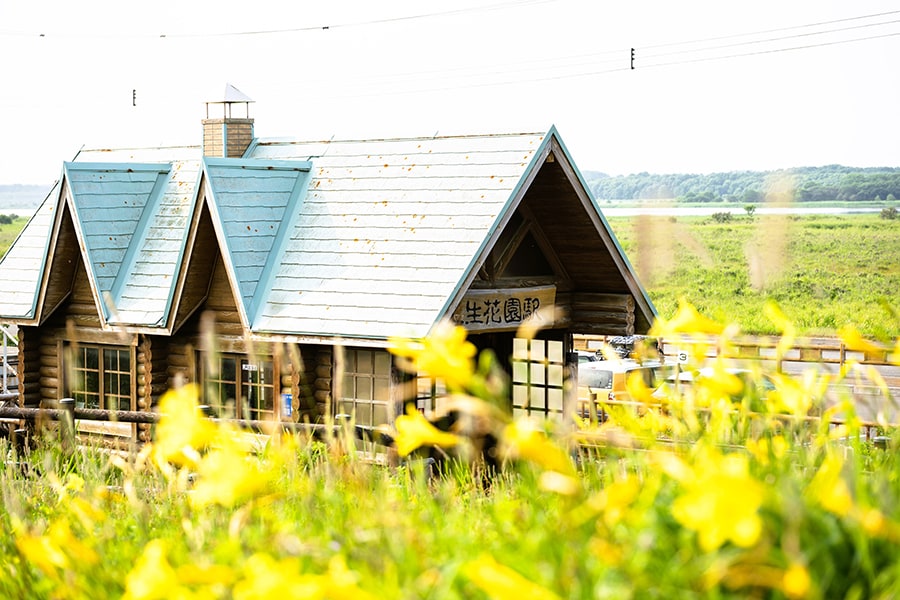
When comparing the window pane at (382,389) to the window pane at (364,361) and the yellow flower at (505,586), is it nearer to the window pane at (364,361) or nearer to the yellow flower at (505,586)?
the window pane at (364,361)

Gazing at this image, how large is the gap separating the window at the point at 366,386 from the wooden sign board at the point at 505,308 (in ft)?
3.37

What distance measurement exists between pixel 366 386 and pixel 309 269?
61.5 inches

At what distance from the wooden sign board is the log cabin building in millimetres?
20

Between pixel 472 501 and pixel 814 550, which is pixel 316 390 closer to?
pixel 472 501

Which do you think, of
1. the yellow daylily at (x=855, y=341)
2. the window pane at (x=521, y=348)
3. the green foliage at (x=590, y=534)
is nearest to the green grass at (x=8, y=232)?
the window pane at (x=521, y=348)

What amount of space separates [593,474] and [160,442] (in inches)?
79.7

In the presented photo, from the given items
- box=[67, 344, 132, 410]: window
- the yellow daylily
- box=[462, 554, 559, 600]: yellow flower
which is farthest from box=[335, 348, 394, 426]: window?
box=[462, 554, 559, 600]: yellow flower

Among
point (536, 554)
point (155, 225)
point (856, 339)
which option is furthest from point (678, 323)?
point (155, 225)

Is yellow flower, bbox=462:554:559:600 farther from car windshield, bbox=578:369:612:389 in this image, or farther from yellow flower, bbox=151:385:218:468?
Result: car windshield, bbox=578:369:612:389

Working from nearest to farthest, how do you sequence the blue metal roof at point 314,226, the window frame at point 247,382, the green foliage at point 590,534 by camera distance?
1. the green foliage at point 590,534
2. the blue metal roof at point 314,226
3. the window frame at point 247,382

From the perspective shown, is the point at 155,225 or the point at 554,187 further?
the point at 155,225

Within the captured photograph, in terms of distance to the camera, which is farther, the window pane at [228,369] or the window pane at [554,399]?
the window pane at [554,399]

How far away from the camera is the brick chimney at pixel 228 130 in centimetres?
1683

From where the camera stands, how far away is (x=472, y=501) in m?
5.34
